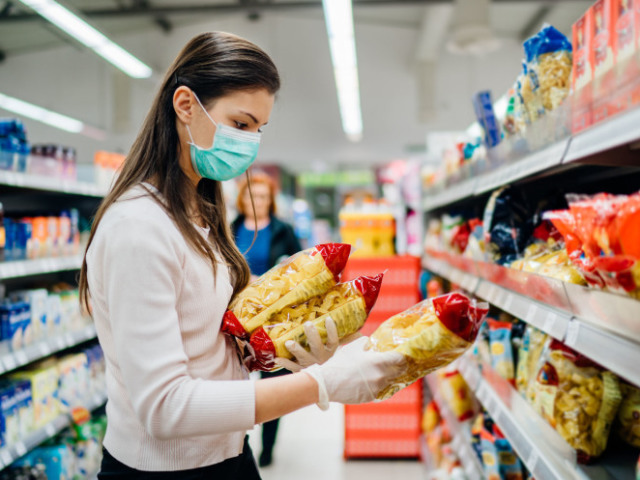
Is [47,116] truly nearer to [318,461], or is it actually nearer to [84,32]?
[84,32]

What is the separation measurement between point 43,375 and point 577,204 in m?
2.79

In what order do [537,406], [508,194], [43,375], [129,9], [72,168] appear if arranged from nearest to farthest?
1. [537,406]
2. [508,194]
3. [43,375]
4. [72,168]
5. [129,9]

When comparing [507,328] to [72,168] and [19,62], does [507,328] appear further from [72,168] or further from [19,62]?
[19,62]

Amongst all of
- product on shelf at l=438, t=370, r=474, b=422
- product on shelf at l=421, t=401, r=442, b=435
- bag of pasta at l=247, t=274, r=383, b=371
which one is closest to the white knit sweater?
bag of pasta at l=247, t=274, r=383, b=371

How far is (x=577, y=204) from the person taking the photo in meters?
1.14

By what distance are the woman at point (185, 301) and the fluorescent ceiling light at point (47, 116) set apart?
951 centimetres

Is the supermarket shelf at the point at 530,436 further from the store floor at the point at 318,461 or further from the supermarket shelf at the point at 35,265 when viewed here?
the supermarket shelf at the point at 35,265

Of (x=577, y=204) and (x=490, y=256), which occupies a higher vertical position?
(x=577, y=204)

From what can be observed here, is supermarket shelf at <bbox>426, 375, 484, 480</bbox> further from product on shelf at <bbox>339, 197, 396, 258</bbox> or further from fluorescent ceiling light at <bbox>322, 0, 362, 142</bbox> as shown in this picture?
fluorescent ceiling light at <bbox>322, 0, 362, 142</bbox>

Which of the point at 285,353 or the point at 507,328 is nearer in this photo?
the point at 285,353

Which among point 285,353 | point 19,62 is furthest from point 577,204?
point 19,62

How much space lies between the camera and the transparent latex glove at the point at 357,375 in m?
1.07

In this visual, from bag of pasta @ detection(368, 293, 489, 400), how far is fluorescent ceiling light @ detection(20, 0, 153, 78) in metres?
5.42

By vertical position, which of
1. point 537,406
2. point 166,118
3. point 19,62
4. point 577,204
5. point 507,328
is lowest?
point 537,406
